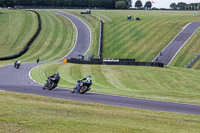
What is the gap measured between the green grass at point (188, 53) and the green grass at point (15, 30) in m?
37.3

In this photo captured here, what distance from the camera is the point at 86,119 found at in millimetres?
17234

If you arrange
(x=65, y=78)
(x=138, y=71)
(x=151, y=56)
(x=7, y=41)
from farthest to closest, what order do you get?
(x=7, y=41) → (x=151, y=56) → (x=138, y=71) → (x=65, y=78)

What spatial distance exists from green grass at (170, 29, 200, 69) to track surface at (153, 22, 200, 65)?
1127 millimetres

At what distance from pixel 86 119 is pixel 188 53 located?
63.6 meters

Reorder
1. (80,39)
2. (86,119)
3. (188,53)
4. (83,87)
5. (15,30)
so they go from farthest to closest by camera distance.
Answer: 1. (15,30)
2. (80,39)
3. (188,53)
4. (83,87)
5. (86,119)

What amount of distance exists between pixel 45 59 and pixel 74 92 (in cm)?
5275

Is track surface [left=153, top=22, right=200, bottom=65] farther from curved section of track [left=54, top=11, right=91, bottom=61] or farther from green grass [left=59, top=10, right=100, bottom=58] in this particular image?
curved section of track [left=54, top=11, right=91, bottom=61]

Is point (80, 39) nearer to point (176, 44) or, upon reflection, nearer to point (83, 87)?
point (176, 44)

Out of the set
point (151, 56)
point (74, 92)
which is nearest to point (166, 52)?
point (151, 56)

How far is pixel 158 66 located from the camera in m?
58.5

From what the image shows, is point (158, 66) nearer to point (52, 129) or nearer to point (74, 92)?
point (74, 92)

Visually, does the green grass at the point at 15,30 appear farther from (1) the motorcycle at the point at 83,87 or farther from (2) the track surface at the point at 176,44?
(1) the motorcycle at the point at 83,87

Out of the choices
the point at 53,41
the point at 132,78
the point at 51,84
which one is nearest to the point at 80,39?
the point at 53,41

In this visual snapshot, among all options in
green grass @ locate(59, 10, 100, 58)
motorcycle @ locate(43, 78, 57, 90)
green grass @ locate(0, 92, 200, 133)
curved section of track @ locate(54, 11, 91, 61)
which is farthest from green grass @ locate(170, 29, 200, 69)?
green grass @ locate(0, 92, 200, 133)
